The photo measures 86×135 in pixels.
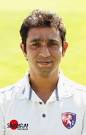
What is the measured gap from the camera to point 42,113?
4438mm

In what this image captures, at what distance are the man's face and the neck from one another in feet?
0.29

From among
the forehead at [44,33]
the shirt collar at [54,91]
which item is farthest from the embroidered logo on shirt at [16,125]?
the forehead at [44,33]

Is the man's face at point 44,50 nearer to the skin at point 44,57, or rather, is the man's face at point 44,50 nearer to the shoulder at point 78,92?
the skin at point 44,57

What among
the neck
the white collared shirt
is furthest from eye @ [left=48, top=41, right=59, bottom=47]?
the white collared shirt

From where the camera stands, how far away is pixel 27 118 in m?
4.48

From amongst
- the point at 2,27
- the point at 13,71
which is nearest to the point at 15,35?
the point at 2,27

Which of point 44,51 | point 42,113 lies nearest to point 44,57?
point 44,51

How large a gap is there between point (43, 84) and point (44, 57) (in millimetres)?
312

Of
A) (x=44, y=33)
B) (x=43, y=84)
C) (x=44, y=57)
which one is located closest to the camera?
(x=44, y=57)

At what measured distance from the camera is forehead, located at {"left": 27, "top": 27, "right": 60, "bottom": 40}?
450 centimetres

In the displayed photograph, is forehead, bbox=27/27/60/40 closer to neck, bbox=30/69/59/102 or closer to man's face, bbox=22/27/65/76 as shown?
man's face, bbox=22/27/65/76

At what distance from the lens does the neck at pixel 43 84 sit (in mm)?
4574

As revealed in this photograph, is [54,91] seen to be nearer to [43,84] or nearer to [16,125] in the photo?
[43,84]

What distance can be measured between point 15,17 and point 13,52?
115 inches
